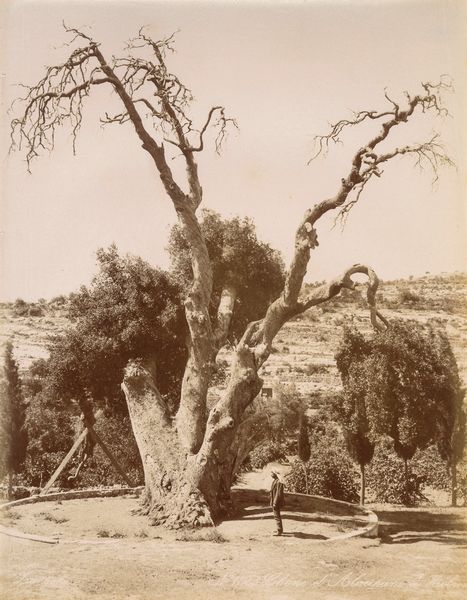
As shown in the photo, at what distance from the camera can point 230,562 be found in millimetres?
10461

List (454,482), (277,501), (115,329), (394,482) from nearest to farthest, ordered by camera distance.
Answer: (277,501) → (115,329) → (454,482) → (394,482)

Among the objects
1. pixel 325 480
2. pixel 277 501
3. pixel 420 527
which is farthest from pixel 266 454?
pixel 277 501

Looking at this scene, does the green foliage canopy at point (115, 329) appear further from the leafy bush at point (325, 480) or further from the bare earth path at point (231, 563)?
the leafy bush at point (325, 480)

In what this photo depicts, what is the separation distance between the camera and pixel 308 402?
136 feet

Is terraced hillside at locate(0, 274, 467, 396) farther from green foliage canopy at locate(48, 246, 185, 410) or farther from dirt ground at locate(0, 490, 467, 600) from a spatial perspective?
dirt ground at locate(0, 490, 467, 600)

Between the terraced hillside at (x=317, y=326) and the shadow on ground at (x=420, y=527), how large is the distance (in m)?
22.0

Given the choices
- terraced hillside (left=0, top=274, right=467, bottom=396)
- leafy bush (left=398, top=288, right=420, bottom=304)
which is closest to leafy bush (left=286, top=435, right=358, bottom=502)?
terraced hillside (left=0, top=274, right=467, bottom=396)

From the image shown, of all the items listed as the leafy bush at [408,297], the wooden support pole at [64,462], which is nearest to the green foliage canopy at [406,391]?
the wooden support pole at [64,462]

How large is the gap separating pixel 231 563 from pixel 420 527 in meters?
6.74

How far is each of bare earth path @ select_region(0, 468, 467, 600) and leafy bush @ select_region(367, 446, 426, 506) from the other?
6.52 metres

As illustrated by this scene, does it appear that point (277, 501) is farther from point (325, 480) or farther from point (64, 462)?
point (325, 480)

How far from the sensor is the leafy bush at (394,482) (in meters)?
20.7

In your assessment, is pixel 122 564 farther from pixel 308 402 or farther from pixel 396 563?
pixel 308 402

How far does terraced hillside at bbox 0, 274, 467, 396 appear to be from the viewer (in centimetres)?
4381
